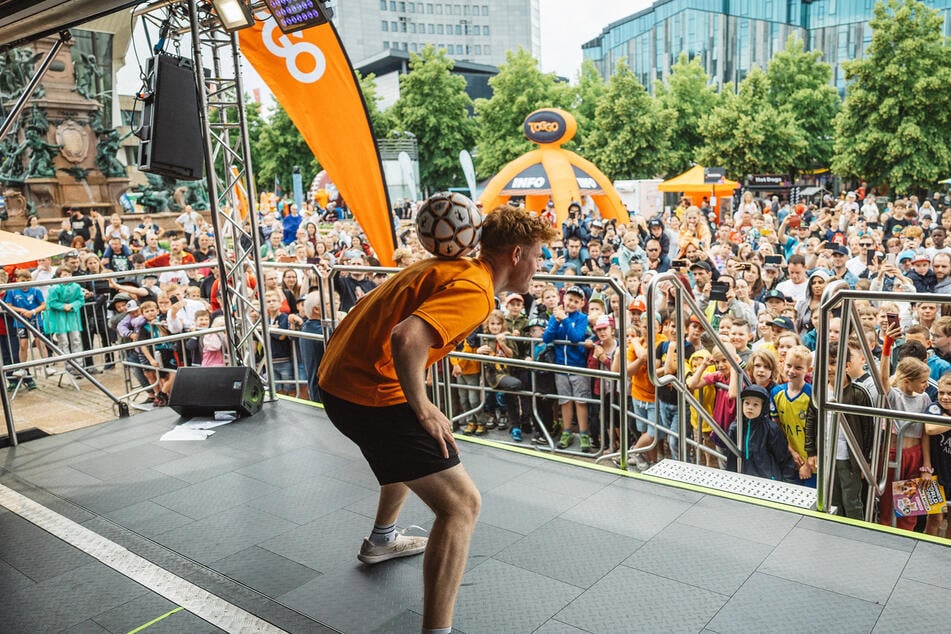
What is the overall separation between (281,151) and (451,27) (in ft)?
246

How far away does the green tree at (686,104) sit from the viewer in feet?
139

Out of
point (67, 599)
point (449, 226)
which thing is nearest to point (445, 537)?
point (449, 226)

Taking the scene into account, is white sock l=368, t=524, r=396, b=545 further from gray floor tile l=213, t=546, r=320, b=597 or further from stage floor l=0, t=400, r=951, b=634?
gray floor tile l=213, t=546, r=320, b=597

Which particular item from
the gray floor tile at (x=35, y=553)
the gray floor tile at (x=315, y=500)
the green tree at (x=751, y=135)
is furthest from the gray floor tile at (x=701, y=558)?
the green tree at (x=751, y=135)

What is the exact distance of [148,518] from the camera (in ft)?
14.0

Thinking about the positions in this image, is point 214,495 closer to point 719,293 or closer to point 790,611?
point 790,611

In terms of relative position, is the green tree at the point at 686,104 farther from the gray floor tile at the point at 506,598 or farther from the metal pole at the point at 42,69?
the gray floor tile at the point at 506,598

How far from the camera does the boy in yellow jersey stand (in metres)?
5.29

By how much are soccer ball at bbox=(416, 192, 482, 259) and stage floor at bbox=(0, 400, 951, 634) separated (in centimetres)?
160

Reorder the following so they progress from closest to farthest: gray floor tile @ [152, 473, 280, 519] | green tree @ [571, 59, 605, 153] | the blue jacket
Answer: gray floor tile @ [152, 473, 280, 519] → the blue jacket → green tree @ [571, 59, 605, 153]

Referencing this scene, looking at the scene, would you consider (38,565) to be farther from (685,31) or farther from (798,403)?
(685,31)

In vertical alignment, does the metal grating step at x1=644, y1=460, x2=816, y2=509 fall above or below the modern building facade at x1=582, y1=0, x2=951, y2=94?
below

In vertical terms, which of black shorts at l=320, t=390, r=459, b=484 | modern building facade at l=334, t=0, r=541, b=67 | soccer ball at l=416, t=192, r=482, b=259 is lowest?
black shorts at l=320, t=390, r=459, b=484

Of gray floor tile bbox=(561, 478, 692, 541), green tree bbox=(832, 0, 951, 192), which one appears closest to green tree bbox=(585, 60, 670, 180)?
→ green tree bbox=(832, 0, 951, 192)
